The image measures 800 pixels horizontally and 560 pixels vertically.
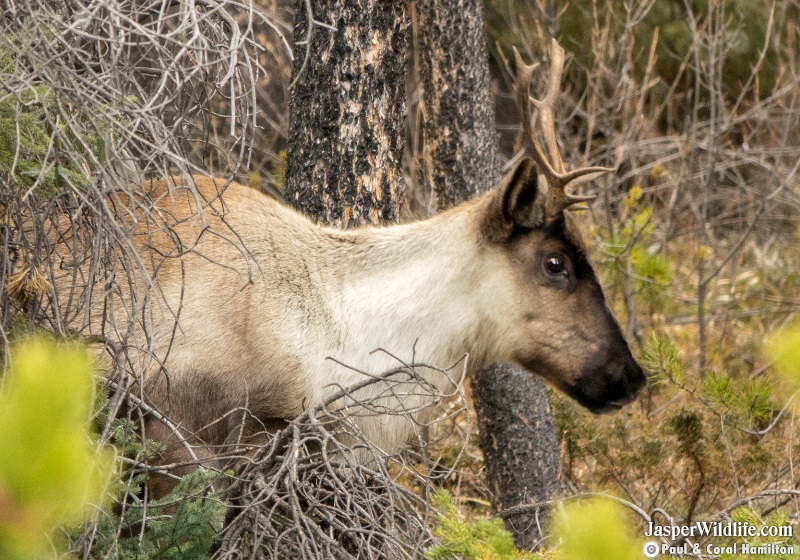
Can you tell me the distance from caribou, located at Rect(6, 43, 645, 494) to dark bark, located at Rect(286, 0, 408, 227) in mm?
369

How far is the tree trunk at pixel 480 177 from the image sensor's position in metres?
5.62

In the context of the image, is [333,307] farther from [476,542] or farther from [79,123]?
[476,542]

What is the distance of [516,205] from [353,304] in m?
0.85

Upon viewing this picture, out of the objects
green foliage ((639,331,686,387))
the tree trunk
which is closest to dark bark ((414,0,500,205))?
the tree trunk

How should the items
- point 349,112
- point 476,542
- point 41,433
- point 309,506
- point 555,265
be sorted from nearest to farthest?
point 41,433, point 476,542, point 309,506, point 555,265, point 349,112

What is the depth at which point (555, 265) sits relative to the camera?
178 inches

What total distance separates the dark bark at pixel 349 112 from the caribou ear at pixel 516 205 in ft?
2.57

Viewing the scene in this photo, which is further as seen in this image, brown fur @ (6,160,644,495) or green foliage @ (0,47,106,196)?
brown fur @ (6,160,644,495)

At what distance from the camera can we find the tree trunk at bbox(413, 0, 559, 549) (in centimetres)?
562

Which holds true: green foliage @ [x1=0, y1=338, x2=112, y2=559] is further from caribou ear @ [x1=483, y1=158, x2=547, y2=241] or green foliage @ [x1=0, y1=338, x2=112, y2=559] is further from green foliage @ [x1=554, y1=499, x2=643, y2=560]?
caribou ear @ [x1=483, y1=158, x2=547, y2=241]

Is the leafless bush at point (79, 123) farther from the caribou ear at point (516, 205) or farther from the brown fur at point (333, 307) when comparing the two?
the caribou ear at point (516, 205)

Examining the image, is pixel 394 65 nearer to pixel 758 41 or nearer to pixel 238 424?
pixel 238 424

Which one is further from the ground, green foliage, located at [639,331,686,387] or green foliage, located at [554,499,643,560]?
green foliage, located at [554,499,643,560]

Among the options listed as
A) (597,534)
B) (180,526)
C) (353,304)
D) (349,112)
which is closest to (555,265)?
(353,304)
